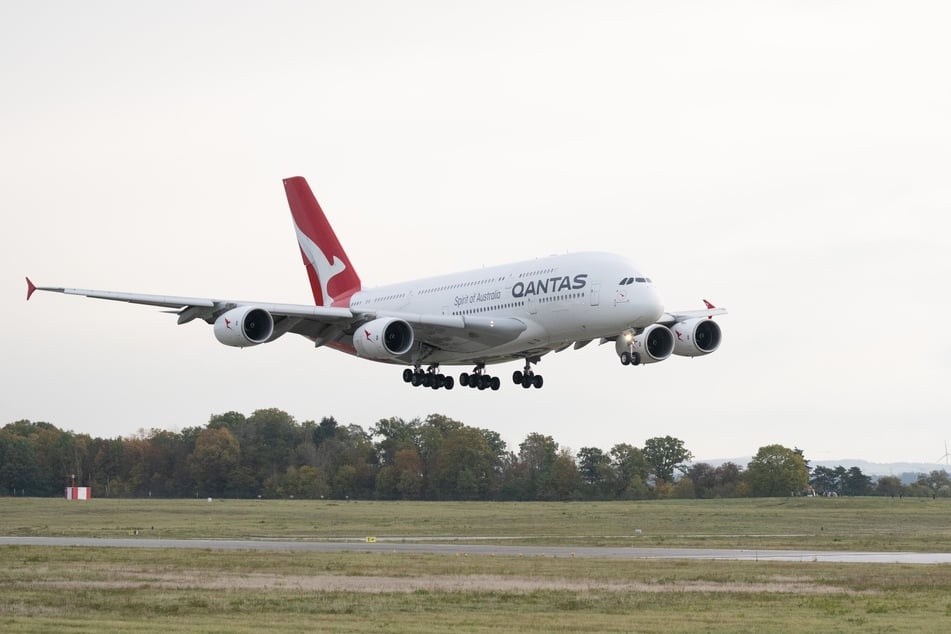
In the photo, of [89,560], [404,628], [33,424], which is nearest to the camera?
[404,628]

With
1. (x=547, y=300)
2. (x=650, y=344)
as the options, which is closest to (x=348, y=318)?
(x=547, y=300)

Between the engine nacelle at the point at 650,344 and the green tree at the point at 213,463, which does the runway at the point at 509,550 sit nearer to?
the engine nacelle at the point at 650,344

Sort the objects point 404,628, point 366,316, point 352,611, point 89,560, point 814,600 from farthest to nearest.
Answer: point 366,316
point 89,560
point 814,600
point 352,611
point 404,628

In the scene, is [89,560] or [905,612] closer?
[905,612]

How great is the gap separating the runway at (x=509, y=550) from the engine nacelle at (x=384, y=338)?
8.25 m

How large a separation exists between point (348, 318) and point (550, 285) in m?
9.92

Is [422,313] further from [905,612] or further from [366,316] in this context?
[905,612]

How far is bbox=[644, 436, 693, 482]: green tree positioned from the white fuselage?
3746 inches

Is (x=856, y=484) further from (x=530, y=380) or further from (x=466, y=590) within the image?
(x=466, y=590)

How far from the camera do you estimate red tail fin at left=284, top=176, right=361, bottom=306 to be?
2950 inches

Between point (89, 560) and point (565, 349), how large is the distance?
24.1m

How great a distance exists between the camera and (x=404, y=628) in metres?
31.2

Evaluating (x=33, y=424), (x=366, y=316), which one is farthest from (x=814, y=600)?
(x=33, y=424)

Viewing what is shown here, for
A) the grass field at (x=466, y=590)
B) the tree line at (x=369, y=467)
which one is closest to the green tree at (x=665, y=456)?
the tree line at (x=369, y=467)
